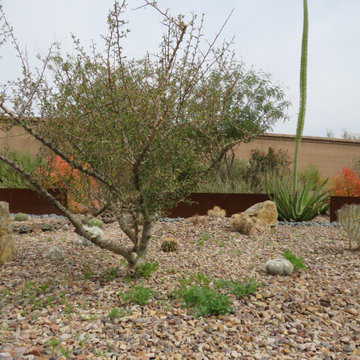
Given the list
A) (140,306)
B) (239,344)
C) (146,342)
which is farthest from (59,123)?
(239,344)

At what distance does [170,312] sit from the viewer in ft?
13.1

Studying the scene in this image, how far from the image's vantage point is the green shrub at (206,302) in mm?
3959

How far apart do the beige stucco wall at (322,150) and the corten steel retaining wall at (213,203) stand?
306 inches

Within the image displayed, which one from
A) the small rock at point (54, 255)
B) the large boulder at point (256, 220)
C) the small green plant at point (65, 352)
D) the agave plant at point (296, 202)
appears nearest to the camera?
the small green plant at point (65, 352)

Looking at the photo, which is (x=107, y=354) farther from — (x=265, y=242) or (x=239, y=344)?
(x=265, y=242)

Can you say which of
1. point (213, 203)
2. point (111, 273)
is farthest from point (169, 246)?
point (213, 203)

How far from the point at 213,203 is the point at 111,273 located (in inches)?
233

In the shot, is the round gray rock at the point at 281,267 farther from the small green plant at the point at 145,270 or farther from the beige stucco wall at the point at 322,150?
the beige stucco wall at the point at 322,150

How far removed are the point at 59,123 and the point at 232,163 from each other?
35.8 feet

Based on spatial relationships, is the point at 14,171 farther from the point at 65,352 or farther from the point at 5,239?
the point at 65,352

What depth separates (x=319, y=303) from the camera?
4.47m

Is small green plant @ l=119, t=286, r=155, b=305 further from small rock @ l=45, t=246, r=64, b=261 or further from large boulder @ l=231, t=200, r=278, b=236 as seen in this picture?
large boulder @ l=231, t=200, r=278, b=236

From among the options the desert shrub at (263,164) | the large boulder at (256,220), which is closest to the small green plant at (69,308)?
the large boulder at (256,220)

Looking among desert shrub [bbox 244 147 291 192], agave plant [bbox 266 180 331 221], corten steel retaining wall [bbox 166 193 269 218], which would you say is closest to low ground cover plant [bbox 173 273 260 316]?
agave plant [bbox 266 180 331 221]
